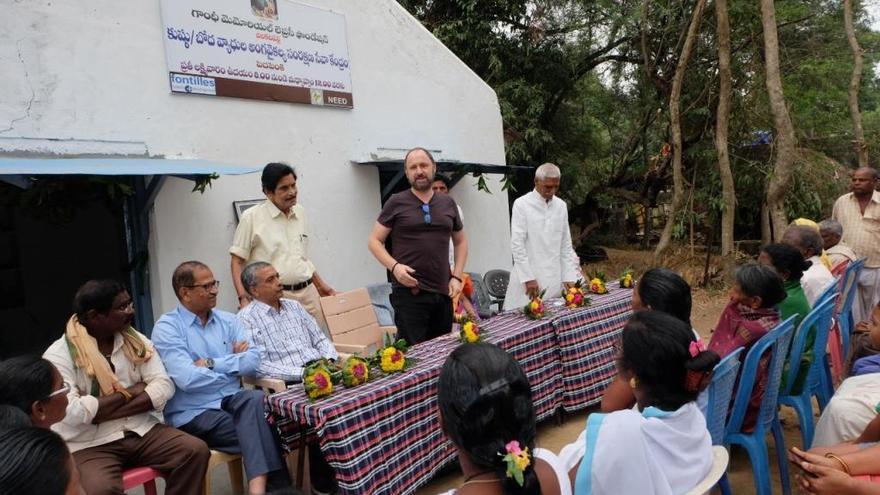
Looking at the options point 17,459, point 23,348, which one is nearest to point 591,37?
point 23,348

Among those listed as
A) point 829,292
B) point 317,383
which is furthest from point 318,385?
point 829,292

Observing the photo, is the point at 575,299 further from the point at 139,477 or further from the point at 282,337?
the point at 139,477

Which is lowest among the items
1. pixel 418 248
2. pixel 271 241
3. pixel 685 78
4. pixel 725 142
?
pixel 418 248

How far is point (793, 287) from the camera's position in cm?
347

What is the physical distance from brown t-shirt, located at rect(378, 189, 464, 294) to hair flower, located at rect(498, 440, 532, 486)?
2.48 m

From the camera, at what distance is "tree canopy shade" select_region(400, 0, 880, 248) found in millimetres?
10867

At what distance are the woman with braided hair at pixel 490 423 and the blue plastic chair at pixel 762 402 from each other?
1.54m

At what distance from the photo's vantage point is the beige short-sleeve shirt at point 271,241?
181 inches

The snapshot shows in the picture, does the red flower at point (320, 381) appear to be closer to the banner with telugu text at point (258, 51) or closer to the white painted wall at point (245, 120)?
the white painted wall at point (245, 120)

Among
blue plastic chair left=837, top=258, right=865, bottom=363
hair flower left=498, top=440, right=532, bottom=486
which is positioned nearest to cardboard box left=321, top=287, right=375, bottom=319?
hair flower left=498, top=440, right=532, bottom=486

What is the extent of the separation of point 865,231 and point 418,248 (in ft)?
14.0

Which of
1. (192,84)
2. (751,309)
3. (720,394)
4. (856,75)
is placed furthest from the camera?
(856,75)

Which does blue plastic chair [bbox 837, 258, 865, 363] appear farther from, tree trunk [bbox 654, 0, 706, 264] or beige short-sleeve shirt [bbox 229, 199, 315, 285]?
tree trunk [bbox 654, 0, 706, 264]

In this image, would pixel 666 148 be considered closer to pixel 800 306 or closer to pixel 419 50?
pixel 419 50
